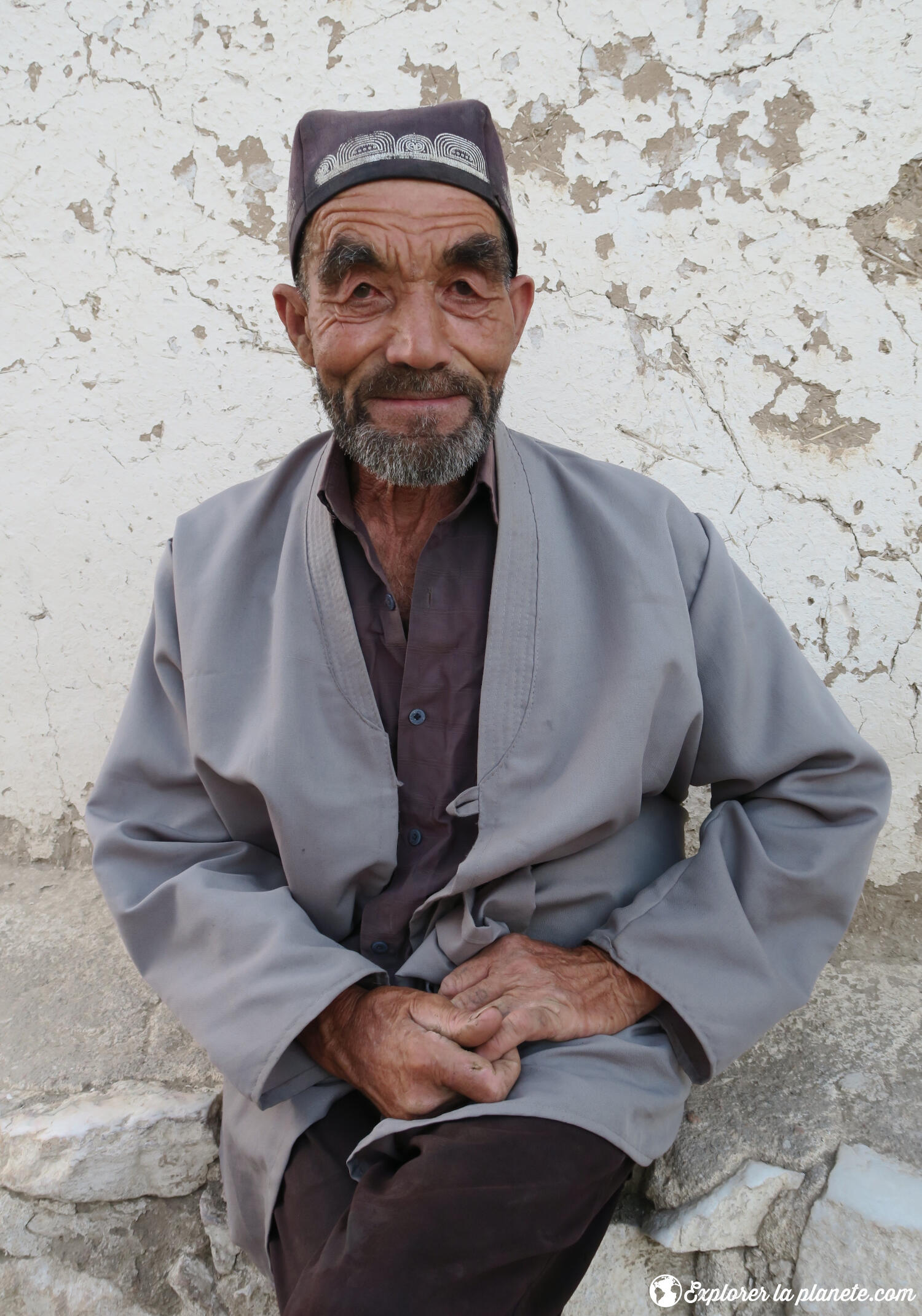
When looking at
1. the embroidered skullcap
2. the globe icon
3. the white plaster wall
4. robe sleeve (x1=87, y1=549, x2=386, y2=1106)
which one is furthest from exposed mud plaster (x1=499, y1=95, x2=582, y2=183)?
the globe icon

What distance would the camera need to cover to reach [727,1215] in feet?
5.18

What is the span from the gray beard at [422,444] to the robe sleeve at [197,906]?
46 cm

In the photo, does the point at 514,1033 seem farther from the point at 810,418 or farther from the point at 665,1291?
the point at 810,418

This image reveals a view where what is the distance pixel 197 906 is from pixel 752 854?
2.97 feet

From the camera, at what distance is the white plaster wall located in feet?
6.72

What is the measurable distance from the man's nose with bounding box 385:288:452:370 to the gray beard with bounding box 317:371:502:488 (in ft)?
0.10

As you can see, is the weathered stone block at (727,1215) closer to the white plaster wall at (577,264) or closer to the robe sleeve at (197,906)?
the robe sleeve at (197,906)

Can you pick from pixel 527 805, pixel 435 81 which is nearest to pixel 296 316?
pixel 435 81

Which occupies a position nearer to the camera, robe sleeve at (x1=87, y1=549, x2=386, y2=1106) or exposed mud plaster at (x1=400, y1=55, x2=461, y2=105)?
robe sleeve at (x1=87, y1=549, x2=386, y2=1106)

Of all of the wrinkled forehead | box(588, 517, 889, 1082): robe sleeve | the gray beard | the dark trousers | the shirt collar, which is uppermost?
the wrinkled forehead

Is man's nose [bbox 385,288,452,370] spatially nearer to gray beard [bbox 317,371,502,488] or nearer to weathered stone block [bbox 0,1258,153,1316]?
gray beard [bbox 317,371,502,488]

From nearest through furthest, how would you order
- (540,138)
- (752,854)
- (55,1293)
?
(752,854), (55,1293), (540,138)

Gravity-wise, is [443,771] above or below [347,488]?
below

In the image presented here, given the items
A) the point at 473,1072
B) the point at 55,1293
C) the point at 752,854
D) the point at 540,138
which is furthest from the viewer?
the point at 540,138
